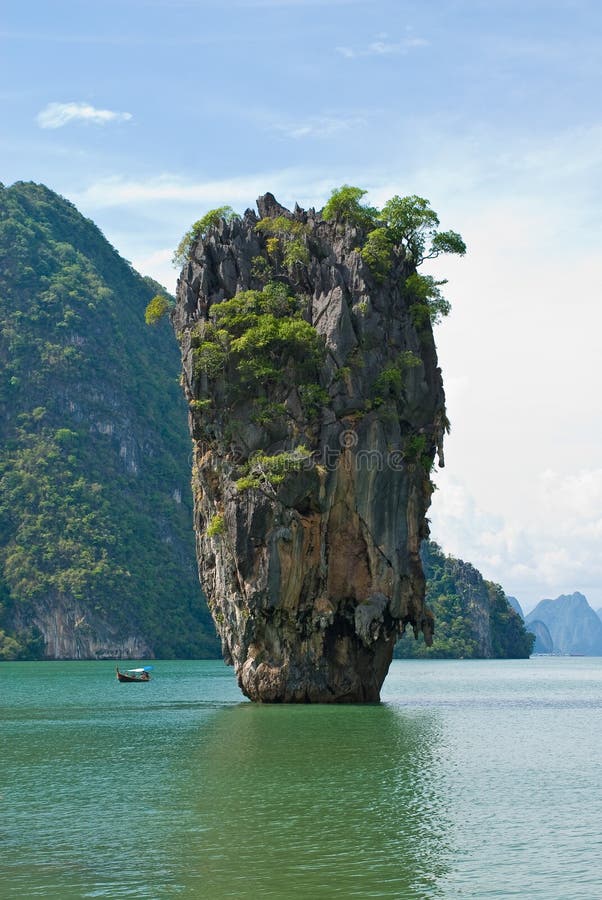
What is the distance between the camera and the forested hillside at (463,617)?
150m

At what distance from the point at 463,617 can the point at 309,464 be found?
117196 mm

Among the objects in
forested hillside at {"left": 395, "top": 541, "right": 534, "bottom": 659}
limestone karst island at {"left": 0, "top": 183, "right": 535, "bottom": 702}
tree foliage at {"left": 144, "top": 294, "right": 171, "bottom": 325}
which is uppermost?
tree foliage at {"left": 144, "top": 294, "right": 171, "bottom": 325}

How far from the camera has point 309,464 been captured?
131 ft

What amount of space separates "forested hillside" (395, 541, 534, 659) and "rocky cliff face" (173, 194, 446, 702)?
106 metres

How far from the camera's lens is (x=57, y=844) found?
18.5 m

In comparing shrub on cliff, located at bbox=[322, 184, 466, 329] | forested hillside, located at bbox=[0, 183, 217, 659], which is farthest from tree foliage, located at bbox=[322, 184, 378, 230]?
forested hillside, located at bbox=[0, 183, 217, 659]

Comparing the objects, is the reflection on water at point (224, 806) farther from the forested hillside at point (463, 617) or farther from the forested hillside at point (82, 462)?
the forested hillside at point (463, 617)

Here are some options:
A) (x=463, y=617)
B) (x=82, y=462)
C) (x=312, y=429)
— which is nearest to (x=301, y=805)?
(x=312, y=429)

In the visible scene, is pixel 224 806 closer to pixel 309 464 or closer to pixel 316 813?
pixel 316 813

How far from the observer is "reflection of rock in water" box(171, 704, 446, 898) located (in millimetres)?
16156

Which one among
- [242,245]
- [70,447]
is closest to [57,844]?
[242,245]

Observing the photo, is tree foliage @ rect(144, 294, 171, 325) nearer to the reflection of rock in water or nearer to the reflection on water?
the reflection on water

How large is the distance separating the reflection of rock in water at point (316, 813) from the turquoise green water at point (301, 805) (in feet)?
0.16

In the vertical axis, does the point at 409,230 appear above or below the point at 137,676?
above
